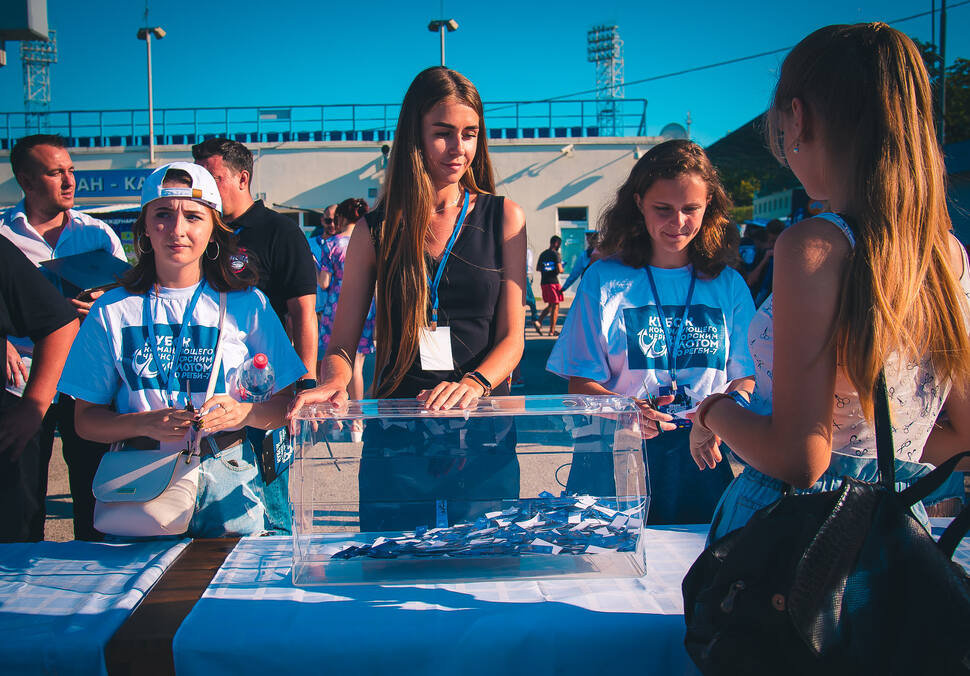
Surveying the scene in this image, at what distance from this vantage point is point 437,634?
3.92ft

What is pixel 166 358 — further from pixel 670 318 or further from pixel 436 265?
pixel 670 318

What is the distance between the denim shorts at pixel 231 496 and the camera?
67.7 inches

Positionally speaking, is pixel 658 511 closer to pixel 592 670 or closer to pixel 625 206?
pixel 592 670

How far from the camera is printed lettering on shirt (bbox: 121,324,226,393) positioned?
71.9 inches

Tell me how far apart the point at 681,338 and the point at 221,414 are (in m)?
1.40

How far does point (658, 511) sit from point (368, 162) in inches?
868

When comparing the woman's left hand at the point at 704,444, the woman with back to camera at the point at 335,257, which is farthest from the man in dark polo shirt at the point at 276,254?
the woman with back to camera at the point at 335,257

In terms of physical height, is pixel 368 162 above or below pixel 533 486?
above

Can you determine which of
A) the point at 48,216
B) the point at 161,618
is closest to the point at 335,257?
the point at 48,216

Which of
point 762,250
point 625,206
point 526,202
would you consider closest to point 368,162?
point 526,202

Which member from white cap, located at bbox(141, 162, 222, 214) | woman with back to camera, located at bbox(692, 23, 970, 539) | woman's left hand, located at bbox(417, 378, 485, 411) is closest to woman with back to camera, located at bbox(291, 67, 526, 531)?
woman's left hand, located at bbox(417, 378, 485, 411)

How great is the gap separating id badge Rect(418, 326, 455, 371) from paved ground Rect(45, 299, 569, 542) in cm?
263

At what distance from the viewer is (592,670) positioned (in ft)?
3.97

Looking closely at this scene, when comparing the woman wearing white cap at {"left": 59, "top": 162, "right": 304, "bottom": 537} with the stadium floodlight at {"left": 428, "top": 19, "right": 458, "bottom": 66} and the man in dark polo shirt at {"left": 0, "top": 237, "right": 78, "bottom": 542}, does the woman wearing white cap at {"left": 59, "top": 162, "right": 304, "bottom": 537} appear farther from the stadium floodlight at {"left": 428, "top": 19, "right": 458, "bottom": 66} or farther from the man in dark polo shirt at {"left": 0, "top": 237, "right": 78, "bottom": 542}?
the stadium floodlight at {"left": 428, "top": 19, "right": 458, "bottom": 66}
